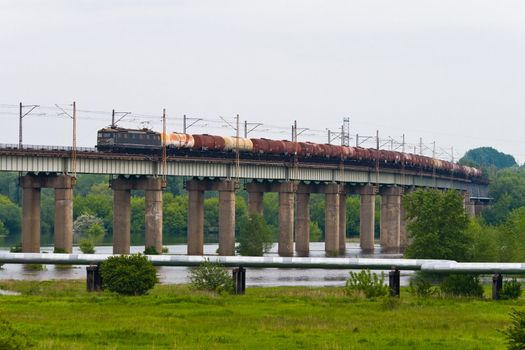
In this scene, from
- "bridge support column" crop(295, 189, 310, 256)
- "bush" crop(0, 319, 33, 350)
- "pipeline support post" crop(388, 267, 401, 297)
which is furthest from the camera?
"bridge support column" crop(295, 189, 310, 256)

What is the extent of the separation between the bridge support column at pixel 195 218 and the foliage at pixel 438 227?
3909 cm

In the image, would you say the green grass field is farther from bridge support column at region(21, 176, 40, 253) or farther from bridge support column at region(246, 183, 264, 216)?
bridge support column at region(246, 183, 264, 216)

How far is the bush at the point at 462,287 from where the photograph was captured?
64.2 metres

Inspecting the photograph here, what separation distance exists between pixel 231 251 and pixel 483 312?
71.3 meters

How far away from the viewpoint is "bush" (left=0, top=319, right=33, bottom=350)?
108 feet

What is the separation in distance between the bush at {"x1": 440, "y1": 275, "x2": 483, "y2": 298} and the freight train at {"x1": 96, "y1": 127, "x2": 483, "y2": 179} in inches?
2166

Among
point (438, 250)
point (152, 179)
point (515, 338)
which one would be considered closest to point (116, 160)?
point (152, 179)

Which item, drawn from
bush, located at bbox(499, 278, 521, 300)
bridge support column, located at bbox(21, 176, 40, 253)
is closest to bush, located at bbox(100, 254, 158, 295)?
bush, located at bbox(499, 278, 521, 300)

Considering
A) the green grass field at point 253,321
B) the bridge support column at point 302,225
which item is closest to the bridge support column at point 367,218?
the bridge support column at point 302,225

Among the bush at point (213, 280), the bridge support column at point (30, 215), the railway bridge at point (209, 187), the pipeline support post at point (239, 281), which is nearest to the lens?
the bush at point (213, 280)

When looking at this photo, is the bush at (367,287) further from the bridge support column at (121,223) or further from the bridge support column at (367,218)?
the bridge support column at (367,218)

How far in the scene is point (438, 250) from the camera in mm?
84500

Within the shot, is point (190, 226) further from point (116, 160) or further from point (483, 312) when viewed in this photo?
point (483, 312)

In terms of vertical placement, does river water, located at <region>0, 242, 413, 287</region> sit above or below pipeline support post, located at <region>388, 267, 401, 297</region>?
below
